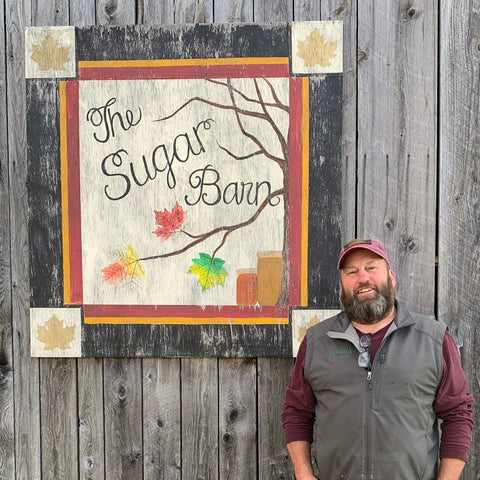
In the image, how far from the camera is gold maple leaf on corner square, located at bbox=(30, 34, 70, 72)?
7.16 feet

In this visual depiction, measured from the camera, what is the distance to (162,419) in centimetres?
226

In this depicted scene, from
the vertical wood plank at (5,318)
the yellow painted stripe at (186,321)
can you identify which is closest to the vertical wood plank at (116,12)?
the vertical wood plank at (5,318)

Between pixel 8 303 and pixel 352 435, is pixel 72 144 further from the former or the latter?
pixel 352 435

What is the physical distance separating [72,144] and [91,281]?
1.86 ft

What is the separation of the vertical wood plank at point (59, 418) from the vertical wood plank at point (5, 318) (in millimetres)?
146

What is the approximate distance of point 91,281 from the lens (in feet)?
7.25

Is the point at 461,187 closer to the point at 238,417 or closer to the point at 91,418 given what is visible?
the point at 238,417

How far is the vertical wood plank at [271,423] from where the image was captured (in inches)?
87.6

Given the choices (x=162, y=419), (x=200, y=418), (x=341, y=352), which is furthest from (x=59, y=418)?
(x=341, y=352)

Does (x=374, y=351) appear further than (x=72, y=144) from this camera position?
No

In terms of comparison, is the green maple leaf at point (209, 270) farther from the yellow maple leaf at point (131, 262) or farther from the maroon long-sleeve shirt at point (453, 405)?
the maroon long-sleeve shirt at point (453, 405)

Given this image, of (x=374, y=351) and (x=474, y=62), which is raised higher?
(x=474, y=62)

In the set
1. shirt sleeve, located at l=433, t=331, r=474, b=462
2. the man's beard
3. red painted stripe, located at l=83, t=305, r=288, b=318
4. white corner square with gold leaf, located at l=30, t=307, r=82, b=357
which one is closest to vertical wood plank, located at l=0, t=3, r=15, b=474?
white corner square with gold leaf, located at l=30, t=307, r=82, b=357

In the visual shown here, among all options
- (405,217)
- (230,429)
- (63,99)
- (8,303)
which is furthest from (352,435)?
(63,99)
